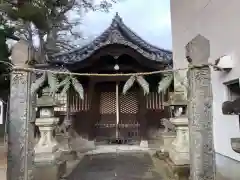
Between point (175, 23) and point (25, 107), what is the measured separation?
11155 millimetres

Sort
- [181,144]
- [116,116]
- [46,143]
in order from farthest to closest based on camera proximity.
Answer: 1. [116,116]
2. [46,143]
3. [181,144]

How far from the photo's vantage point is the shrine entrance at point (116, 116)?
13.4 metres

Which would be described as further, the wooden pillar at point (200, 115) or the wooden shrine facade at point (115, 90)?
the wooden shrine facade at point (115, 90)

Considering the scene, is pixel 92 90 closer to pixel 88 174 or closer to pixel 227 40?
pixel 88 174

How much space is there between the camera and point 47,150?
7.02m

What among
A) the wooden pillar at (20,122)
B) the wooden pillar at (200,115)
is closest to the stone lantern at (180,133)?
the wooden pillar at (200,115)

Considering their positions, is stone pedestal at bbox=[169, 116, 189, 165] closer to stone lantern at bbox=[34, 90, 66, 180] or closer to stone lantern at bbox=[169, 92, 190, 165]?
stone lantern at bbox=[169, 92, 190, 165]

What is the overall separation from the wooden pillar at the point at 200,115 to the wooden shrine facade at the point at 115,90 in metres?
7.83

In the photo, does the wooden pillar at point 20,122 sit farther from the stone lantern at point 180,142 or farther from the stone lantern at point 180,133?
the stone lantern at point 180,133

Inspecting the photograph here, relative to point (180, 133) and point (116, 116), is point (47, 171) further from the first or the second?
point (116, 116)

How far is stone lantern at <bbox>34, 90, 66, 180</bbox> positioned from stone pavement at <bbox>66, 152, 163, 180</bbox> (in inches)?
24.2

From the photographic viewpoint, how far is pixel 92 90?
43.4 ft

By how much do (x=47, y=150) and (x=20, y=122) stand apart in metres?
3.32

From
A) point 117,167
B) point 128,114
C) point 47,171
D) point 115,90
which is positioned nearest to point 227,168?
point 117,167
